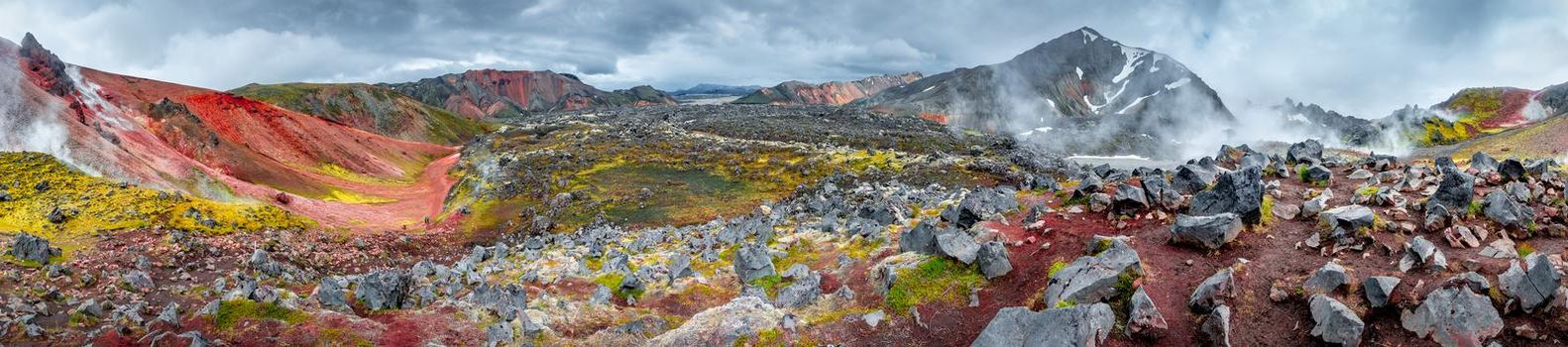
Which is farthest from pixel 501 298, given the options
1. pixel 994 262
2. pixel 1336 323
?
pixel 1336 323

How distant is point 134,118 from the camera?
48.8 metres

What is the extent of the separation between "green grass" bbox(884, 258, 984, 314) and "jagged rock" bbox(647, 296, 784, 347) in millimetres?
2944

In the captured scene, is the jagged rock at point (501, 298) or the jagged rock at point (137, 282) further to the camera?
the jagged rock at point (137, 282)

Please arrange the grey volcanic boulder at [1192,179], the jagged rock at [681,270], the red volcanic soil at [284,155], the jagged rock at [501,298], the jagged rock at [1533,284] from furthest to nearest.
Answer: the red volcanic soil at [284,155] < the jagged rock at [681,270] < the grey volcanic boulder at [1192,179] < the jagged rock at [501,298] < the jagged rock at [1533,284]

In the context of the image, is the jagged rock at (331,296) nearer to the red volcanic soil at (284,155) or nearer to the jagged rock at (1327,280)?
the jagged rock at (1327,280)

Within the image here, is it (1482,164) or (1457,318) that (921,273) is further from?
(1482,164)

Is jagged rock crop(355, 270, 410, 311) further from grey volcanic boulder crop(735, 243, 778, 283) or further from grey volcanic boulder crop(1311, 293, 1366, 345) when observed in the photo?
grey volcanic boulder crop(1311, 293, 1366, 345)

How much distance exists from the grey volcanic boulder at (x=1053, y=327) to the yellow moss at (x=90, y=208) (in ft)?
91.4

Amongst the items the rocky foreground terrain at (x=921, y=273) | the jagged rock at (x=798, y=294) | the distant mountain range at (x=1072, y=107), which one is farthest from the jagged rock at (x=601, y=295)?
the distant mountain range at (x=1072, y=107)

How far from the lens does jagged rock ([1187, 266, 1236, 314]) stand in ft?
39.1

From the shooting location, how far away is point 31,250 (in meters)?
18.8

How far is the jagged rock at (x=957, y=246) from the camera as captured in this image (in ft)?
55.3

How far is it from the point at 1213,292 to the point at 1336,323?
1955 millimetres

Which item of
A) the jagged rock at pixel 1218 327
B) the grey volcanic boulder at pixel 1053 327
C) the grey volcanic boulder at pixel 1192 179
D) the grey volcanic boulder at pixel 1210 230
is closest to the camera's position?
the jagged rock at pixel 1218 327
